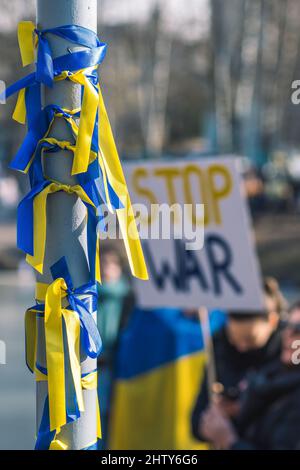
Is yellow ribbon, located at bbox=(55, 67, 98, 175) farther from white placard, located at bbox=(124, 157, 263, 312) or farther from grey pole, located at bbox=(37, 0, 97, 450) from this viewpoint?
white placard, located at bbox=(124, 157, 263, 312)

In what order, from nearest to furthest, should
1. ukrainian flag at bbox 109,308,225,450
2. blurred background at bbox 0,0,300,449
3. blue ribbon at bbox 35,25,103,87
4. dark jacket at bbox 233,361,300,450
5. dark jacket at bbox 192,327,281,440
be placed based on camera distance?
blue ribbon at bbox 35,25,103,87 < dark jacket at bbox 233,361,300,450 < dark jacket at bbox 192,327,281,440 < ukrainian flag at bbox 109,308,225,450 < blurred background at bbox 0,0,300,449

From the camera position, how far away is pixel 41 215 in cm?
166

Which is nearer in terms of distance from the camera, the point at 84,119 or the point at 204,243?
the point at 84,119

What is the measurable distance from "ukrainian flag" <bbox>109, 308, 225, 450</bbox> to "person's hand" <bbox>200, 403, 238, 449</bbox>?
125 mm

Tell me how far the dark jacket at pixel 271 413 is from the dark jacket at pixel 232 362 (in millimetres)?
164

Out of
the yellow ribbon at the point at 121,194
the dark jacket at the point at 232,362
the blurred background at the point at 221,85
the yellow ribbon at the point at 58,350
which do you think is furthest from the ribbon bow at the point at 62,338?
the blurred background at the point at 221,85

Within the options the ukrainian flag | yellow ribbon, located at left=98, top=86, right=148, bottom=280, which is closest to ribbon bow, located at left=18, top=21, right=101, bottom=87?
yellow ribbon, located at left=98, top=86, right=148, bottom=280

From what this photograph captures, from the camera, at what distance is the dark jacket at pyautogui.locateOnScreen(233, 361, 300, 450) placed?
3.87 metres

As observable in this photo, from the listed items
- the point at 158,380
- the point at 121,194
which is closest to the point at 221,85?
the point at 158,380

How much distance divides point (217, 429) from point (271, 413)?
349 millimetres

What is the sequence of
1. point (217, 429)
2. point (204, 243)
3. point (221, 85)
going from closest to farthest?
point (217, 429) < point (204, 243) < point (221, 85)

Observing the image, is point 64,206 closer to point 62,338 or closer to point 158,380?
point 62,338

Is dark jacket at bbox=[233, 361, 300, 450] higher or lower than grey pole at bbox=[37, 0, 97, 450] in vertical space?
lower

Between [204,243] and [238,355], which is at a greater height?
[204,243]
